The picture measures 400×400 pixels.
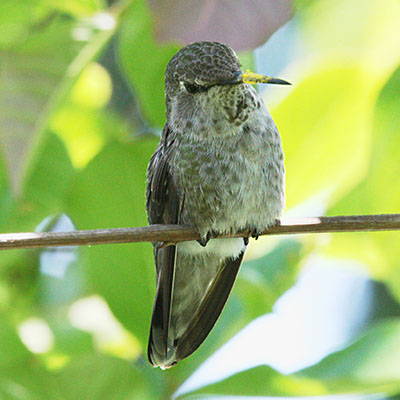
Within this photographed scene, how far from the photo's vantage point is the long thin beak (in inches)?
56.6

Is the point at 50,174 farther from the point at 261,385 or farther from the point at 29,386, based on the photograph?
the point at 261,385

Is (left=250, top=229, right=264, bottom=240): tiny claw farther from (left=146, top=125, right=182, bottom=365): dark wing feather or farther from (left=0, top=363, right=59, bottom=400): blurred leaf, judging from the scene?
(left=0, top=363, right=59, bottom=400): blurred leaf

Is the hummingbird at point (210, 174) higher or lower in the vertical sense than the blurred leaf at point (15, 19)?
lower

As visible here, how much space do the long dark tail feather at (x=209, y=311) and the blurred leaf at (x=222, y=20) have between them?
3.59ft

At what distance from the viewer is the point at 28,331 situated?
6.01 ft

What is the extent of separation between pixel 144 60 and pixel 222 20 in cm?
69

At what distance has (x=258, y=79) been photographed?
4.94ft

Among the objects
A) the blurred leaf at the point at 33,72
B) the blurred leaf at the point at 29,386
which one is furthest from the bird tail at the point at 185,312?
the blurred leaf at the point at 33,72

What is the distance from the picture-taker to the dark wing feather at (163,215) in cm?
187

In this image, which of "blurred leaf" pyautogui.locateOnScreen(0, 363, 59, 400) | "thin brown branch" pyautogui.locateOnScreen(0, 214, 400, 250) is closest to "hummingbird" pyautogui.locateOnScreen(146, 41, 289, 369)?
"blurred leaf" pyautogui.locateOnScreen(0, 363, 59, 400)

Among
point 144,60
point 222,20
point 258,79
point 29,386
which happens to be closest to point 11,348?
point 29,386

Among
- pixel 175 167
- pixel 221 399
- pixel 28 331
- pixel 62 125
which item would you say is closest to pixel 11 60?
pixel 62 125

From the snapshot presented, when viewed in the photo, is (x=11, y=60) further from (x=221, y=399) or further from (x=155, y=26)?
(x=221, y=399)

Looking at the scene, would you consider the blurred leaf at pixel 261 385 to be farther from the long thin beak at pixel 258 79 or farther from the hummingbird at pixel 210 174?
the long thin beak at pixel 258 79
